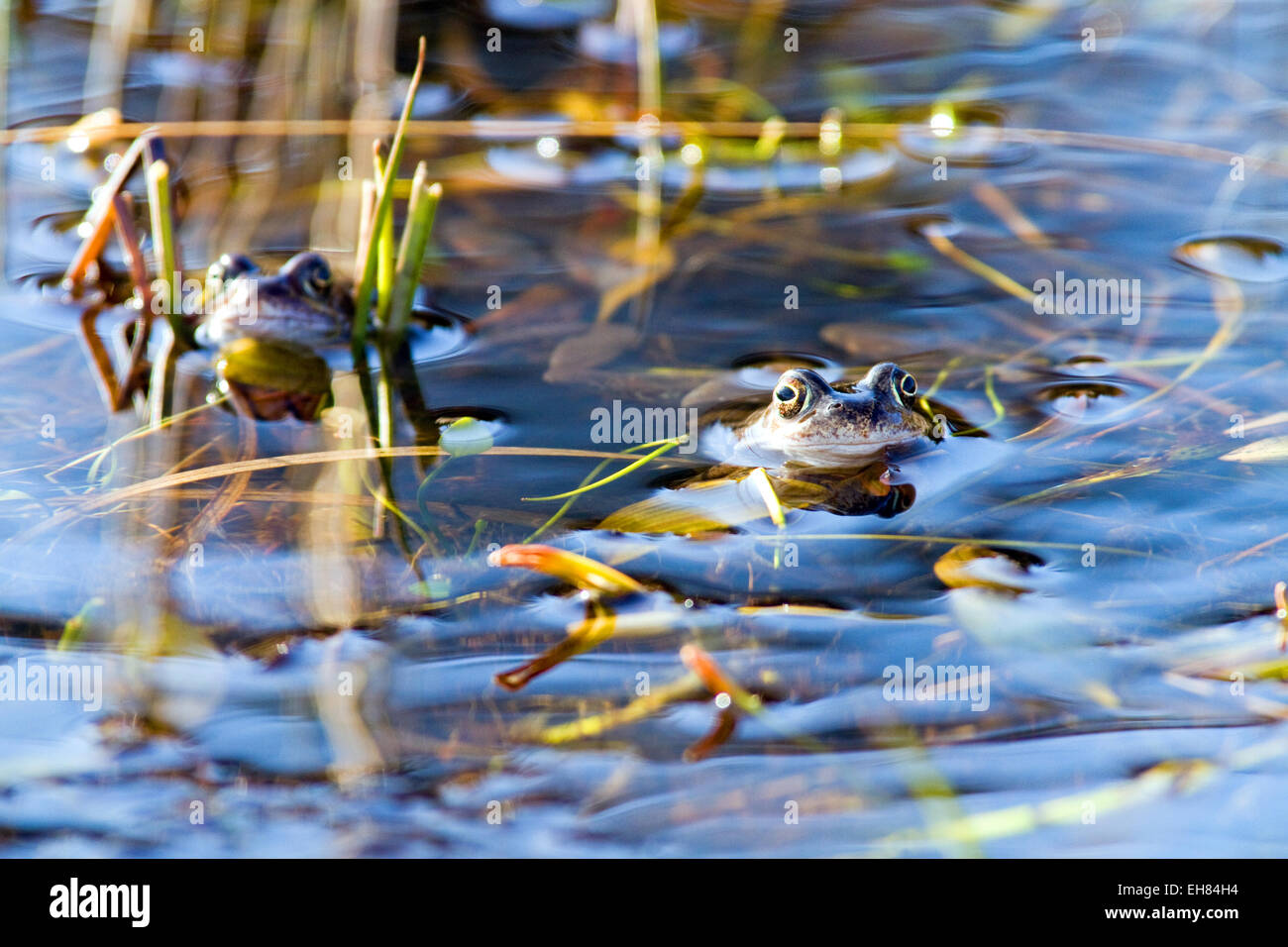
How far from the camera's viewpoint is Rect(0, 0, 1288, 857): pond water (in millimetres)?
2729

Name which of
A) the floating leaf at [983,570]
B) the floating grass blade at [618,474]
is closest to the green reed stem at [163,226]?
the floating grass blade at [618,474]

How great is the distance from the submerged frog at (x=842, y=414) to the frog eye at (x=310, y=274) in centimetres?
208

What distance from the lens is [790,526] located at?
3.73 metres

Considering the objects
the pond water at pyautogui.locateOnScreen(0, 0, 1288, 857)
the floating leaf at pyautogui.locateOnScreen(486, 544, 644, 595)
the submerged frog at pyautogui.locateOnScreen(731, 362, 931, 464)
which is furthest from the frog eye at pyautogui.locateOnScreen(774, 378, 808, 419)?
the floating leaf at pyautogui.locateOnScreen(486, 544, 644, 595)

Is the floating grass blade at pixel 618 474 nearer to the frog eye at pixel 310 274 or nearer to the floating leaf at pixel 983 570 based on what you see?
the floating leaf at pixel 983 570

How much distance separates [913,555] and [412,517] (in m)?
1.64

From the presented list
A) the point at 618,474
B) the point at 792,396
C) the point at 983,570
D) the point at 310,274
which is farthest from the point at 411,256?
the point at 983,570

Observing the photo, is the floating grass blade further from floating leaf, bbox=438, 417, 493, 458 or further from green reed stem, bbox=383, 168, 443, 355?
green reed stem, bbox=383, 168, 443, 355

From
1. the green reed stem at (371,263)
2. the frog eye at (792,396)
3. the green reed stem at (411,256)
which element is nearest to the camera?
the frog eye at (792,396)

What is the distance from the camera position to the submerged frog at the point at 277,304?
4.91 metres

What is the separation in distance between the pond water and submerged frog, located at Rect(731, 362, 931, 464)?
0.43ft

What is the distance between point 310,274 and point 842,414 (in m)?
A: 2.46

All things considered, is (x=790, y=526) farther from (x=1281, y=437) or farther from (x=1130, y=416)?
(x=1281, y=437)

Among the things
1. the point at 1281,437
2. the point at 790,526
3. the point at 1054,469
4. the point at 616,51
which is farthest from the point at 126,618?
the point at 616,51
